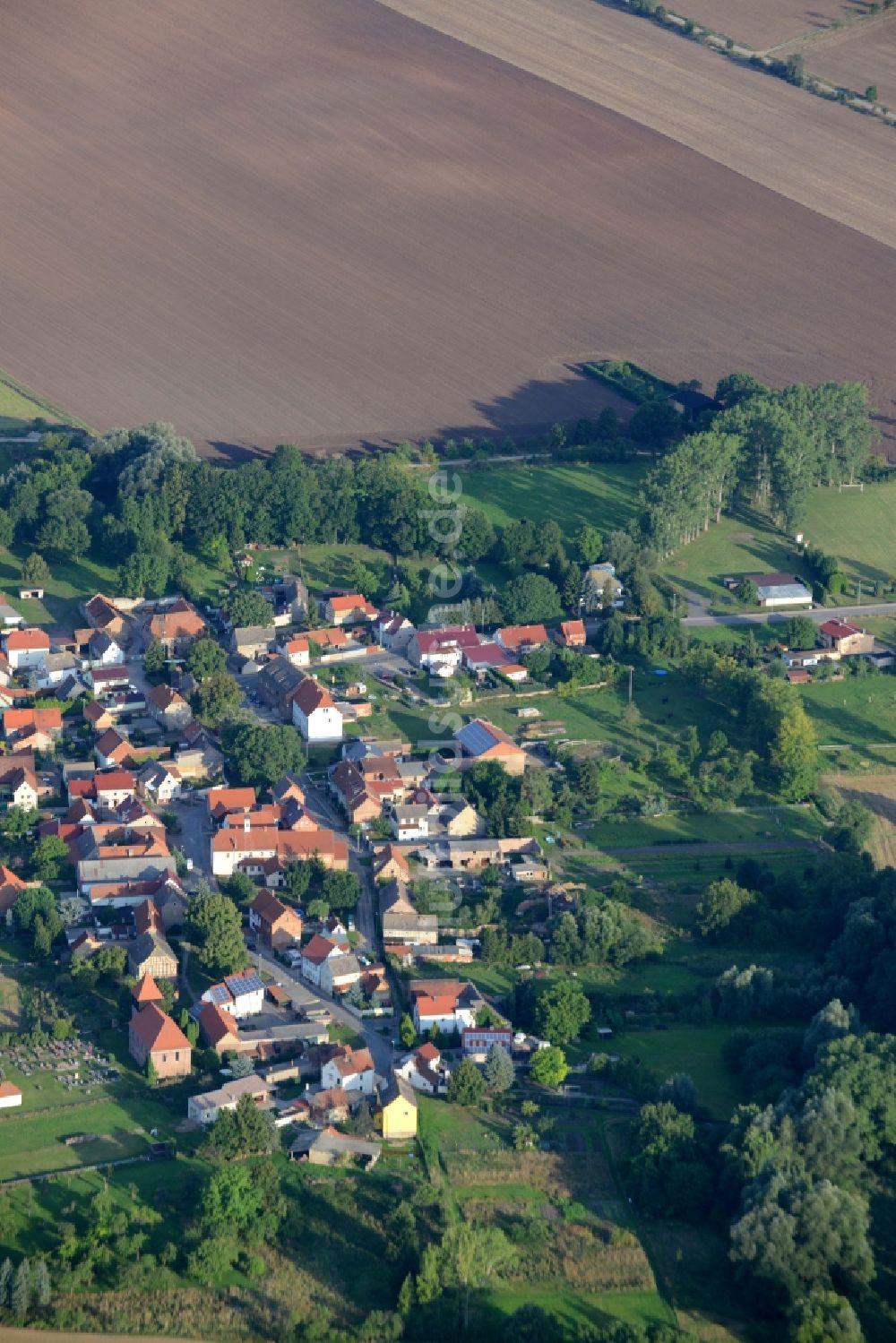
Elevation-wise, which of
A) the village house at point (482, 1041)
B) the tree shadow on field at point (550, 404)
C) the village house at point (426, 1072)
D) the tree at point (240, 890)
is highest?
the tree shadow on field at point (550, 404)

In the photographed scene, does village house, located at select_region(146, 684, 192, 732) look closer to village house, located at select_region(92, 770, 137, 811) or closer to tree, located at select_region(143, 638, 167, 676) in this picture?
tree, located at select_region(143, 638, 167, 676)

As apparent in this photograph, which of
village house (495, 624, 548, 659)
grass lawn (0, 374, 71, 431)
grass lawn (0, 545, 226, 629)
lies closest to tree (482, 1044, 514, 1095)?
village house (495, 624, 548, 659)

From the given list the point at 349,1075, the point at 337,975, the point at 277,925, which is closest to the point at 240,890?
the point at 277,925

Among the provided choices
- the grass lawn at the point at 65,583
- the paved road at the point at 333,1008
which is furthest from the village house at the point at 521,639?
the paved road at the point at 333,1008

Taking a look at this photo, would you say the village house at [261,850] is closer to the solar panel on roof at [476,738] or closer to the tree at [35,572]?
the solar panel on roof at [476,738]

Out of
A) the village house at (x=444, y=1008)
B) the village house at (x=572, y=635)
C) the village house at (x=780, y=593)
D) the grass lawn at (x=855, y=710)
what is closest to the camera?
the village house at (x=444, y=1008)

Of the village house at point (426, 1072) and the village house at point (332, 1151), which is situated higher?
the village house at point (426, 1072)

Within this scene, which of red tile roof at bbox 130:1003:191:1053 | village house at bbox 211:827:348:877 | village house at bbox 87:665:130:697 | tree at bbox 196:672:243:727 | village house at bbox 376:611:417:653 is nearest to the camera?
red tile roof at bbox 130:1003:191:1053

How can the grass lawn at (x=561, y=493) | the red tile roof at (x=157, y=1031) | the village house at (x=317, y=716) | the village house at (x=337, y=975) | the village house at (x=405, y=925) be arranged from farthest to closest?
the grass lawn at (x=561, y=493) → the village house at (x=317, y=716) → the village house at (x=405, y=925) → the village house at (x=337, y=975) → the red tile roof at (x=157, y=1031)
